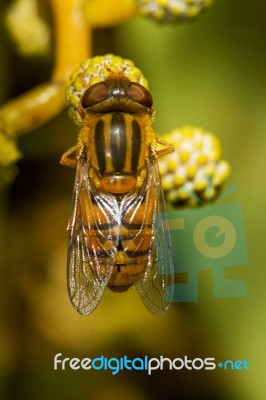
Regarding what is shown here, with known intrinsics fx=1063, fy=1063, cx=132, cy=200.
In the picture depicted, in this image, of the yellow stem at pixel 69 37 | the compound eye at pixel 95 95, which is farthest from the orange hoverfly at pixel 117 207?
the yellow stem at pixel 69 37

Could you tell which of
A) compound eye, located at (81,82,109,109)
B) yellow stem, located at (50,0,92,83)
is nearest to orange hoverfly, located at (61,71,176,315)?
compound eye, located at (81,82,109,109)

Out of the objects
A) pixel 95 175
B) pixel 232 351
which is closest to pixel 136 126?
pixel 95 175

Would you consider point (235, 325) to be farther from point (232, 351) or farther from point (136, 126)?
point (136, 126)

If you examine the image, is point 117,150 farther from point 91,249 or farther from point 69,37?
point 69,37

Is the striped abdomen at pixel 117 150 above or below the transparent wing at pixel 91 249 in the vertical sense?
above

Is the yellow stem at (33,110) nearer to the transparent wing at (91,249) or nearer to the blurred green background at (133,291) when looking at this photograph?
the blurred green background at (133,291)

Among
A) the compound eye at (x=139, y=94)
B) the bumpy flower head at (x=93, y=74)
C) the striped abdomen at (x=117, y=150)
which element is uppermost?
the bumpy flower head at (x=93, y=74)

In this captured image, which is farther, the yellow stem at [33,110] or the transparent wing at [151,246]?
the yellow stem at [33,110]
